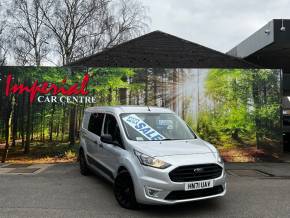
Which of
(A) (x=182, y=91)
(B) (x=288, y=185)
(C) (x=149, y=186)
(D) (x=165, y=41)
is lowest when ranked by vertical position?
(B) (x=288, y=185)

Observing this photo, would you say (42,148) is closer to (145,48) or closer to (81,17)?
(145,48)

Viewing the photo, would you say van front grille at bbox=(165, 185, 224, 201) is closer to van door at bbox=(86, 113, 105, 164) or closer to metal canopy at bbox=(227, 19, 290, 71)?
van door at bbox=(86, 113, 105, 164)

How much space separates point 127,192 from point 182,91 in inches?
271

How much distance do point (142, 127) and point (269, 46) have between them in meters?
11.6

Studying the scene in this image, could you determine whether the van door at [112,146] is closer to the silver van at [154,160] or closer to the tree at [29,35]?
the silver van at [154,160]

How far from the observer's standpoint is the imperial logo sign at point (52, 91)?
12.2 m

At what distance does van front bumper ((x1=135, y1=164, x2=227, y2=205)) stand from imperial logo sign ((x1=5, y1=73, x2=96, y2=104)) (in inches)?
269

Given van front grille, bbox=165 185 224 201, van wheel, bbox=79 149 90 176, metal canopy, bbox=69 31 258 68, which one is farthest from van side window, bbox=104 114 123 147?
metal canopy, bbox=69 31 258 68

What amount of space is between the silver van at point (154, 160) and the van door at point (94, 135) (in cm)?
10

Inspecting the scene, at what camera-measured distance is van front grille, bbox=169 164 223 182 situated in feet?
19.4

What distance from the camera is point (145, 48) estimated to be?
19.0 meters

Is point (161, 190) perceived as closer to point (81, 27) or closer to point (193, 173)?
point (193, 173)

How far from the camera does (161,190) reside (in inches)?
231

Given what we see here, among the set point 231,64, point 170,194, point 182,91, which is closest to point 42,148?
point 182,91
